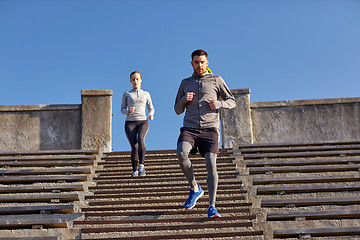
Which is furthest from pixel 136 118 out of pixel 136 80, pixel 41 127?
pixel 41 127

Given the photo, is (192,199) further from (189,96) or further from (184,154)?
(189,96)

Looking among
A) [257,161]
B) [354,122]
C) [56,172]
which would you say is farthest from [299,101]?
[56,172]

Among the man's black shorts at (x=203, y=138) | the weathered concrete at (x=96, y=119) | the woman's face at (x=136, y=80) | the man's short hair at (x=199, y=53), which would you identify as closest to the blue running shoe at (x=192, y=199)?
the man's black shorts at (x=203, y=138)

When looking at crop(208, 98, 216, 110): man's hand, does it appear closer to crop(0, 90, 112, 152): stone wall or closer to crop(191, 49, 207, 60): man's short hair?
crop(191, 49, 207, 60): man's short hair

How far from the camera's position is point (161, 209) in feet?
18.8

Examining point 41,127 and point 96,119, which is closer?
point 96,119

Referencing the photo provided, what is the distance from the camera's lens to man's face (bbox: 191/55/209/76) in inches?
208

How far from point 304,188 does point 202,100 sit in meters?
1.91

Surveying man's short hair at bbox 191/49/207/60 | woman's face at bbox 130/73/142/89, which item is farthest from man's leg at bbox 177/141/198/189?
woman's face at bbox 130/73/142/89

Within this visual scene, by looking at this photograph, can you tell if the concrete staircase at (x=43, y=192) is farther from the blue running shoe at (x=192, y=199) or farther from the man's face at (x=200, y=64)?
the man's face at (x=200, y=64)

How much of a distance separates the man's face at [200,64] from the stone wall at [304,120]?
5177mm

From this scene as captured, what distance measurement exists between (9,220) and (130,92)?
10.8 feet

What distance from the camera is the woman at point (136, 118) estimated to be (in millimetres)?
7578

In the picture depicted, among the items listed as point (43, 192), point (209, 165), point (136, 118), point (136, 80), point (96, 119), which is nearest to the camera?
point (209, 165)
